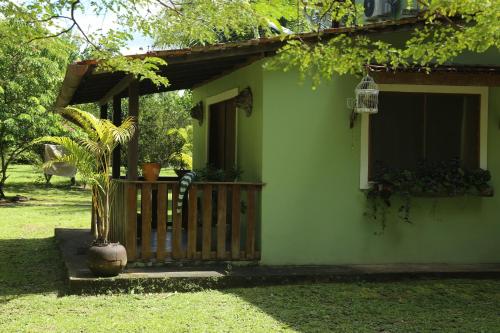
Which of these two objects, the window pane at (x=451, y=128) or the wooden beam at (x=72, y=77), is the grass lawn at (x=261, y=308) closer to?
the window pane at (x=451, y=128)

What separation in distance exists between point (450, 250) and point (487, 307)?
6.20 feet

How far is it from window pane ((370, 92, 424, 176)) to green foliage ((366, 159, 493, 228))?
0.58ft

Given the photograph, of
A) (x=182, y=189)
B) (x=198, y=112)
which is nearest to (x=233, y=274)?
(x=182, y=189)

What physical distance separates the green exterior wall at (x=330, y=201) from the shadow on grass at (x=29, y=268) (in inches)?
98.9

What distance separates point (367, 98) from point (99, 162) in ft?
10.2

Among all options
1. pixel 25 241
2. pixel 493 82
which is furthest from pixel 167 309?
pixel 25 241

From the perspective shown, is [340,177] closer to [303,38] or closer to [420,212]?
[420,212]

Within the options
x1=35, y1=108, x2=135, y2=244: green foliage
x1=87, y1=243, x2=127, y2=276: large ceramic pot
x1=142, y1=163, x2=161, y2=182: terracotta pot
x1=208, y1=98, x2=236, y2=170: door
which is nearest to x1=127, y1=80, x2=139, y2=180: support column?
x1=142, y1=163, x2=161, y2=182: terracotta pot

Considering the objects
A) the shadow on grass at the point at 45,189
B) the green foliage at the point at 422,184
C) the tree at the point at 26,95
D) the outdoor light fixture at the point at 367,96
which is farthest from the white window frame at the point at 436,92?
the shadow on grass at the point at 45,189

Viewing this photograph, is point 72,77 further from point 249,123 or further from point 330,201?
point 330,201

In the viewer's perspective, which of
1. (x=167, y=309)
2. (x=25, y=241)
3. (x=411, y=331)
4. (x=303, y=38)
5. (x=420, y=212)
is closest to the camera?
(x=411, y=331)

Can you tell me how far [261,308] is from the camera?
5840mm

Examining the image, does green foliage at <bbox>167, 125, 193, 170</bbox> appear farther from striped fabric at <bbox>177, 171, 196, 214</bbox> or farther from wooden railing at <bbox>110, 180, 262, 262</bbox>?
striped fabric at <bbox>177, 171, 196, 214</bbox>

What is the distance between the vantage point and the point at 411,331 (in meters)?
5.19
